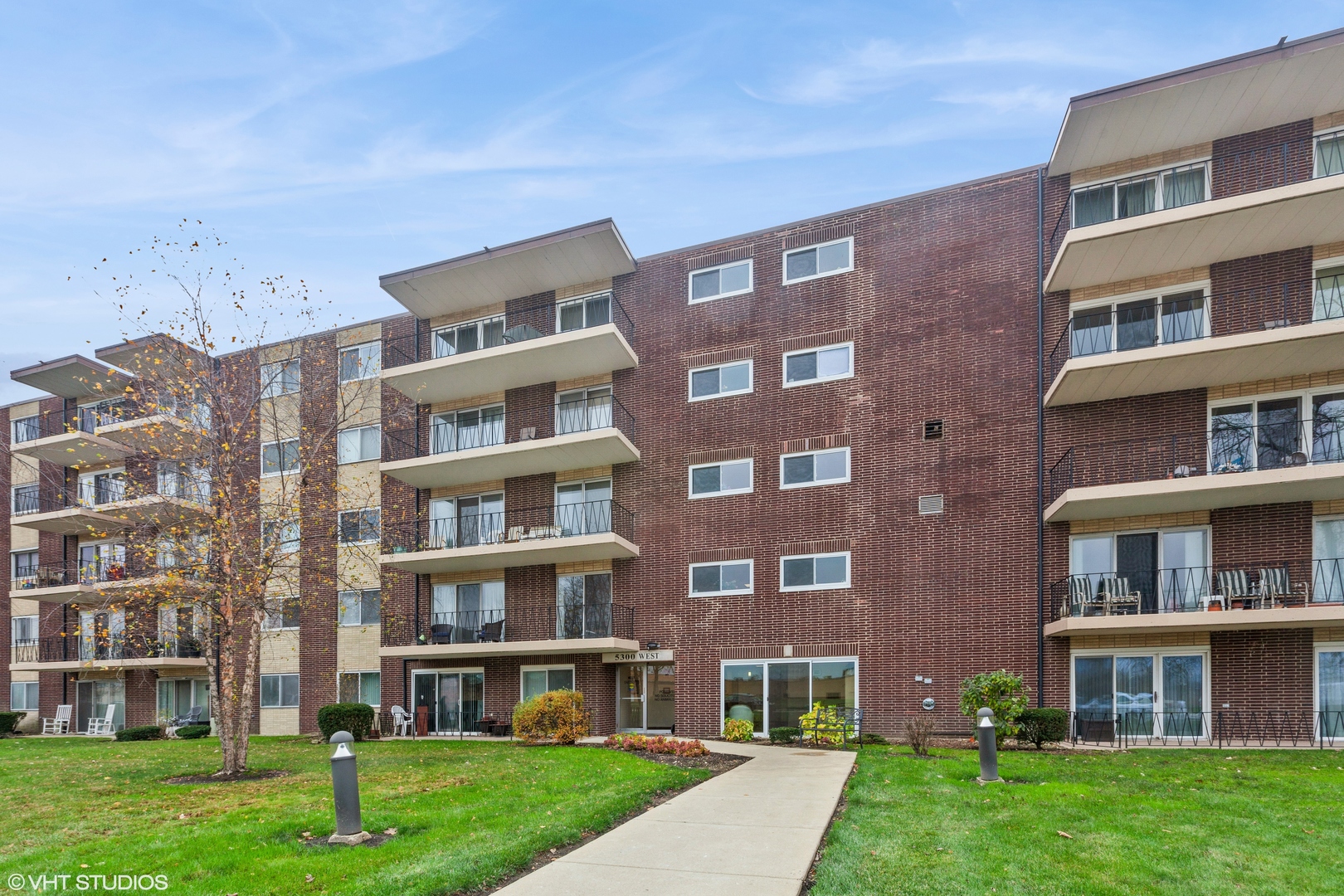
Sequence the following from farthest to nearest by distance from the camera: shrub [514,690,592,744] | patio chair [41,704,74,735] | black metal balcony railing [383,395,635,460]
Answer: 1. patio chair [41,704,74,735]
2. black metal balcony railing [383,395,635,460]
3. shrub [514,690,592,744]

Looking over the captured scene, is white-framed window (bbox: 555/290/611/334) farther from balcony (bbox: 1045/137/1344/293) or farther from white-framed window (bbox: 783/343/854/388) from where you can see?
balcony (bbox: 1045/137/1344/293)

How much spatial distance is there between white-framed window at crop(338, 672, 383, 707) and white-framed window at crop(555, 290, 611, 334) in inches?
450

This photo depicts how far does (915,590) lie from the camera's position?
18.4 m

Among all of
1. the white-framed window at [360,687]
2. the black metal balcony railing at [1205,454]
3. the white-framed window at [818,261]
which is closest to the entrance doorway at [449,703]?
the white-framed window at [360,687]

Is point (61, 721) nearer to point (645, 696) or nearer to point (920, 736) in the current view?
point (645, 696)

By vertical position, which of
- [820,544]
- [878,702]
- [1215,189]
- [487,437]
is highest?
[1215,189]

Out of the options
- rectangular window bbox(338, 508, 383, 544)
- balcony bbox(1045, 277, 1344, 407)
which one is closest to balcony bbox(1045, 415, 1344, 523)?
balcony bbox(1045, 277, 1344, 407)

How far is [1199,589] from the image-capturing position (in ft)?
53.5

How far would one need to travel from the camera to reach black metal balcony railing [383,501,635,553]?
2206 centimetres

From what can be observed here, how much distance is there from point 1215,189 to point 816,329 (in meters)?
8.35

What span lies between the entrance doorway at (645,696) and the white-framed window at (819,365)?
7.62 meters

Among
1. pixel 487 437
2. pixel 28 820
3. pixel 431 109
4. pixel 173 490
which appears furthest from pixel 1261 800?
pixel 173 490

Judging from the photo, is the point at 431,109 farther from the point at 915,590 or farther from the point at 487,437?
the point at 915,590

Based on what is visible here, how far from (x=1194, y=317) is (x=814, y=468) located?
821cm
